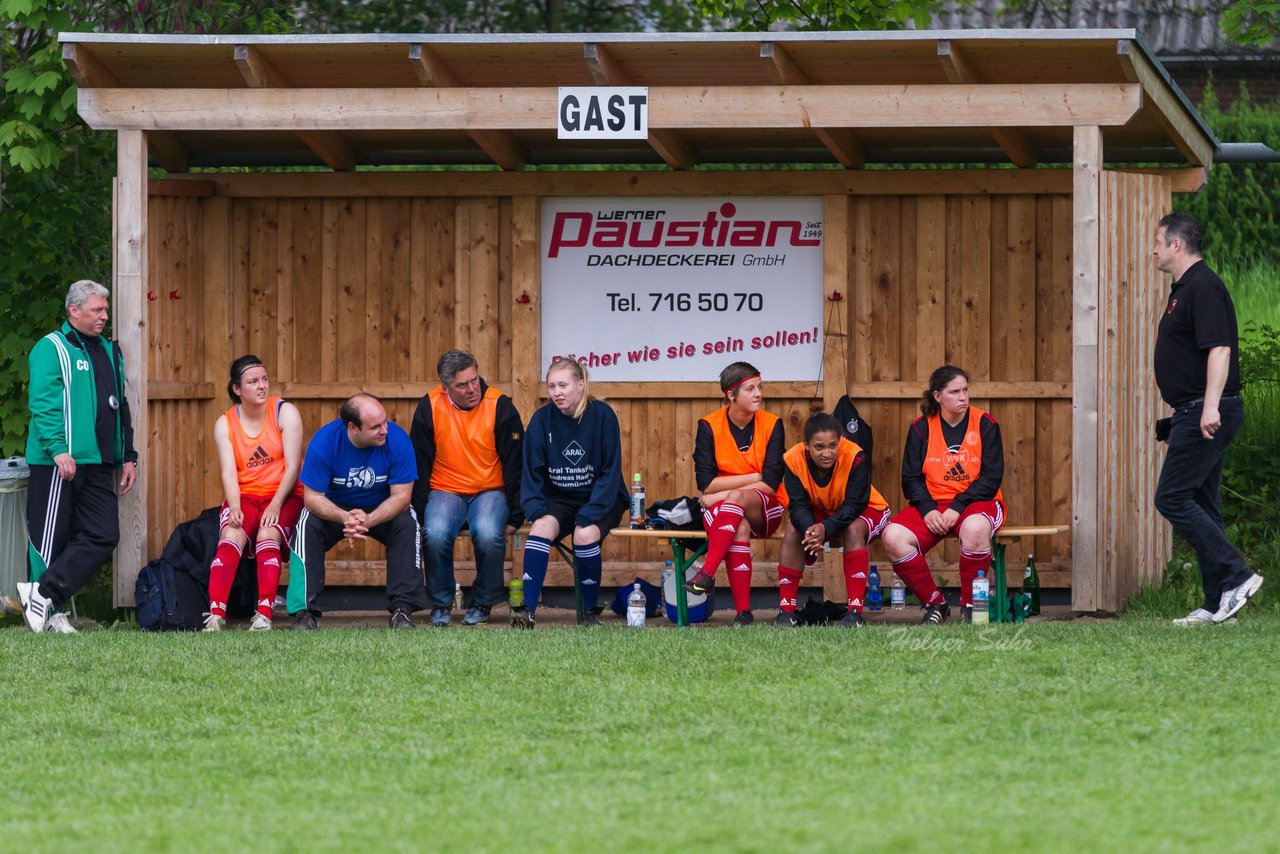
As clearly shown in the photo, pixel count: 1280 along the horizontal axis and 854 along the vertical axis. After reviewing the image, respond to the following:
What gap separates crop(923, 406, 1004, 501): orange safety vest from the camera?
8984 mm

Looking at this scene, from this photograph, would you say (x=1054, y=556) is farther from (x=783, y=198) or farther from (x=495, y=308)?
(x=495, y=308)

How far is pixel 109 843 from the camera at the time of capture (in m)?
4.58

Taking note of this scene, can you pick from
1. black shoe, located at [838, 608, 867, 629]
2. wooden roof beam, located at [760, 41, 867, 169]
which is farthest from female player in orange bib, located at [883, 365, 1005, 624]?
wooden roof beam, located at [760, 41, 867, 169]

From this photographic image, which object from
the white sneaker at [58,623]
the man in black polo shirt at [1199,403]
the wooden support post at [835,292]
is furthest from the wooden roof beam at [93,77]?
the man in black polo shirt at [1199,403]

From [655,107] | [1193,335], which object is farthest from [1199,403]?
[655,107]

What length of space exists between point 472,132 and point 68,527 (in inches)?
111

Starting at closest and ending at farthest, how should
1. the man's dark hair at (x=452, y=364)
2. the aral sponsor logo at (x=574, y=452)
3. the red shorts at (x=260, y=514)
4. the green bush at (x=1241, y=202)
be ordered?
the red shorts at (x=260, y=514), the aral sponsor logo at (x=574, y=452), the man's dark hair at (x=452, y=364), the green bush at (x=1241, y=202)

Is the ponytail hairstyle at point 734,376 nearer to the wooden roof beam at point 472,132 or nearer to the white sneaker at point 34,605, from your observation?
the wooden roof beam at point 472,132

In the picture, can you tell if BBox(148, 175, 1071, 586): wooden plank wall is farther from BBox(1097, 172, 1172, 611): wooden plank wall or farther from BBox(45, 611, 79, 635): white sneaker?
BBox(45, 611, 79, 635): white sneaker

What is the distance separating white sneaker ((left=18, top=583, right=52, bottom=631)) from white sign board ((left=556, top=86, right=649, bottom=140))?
130 inches

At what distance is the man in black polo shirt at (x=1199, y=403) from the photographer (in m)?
7.99

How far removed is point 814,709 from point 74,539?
4.30m

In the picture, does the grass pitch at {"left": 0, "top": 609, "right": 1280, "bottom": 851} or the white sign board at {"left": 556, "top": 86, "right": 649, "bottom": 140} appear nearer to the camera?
the grass pitch at {"left": 0, "top": 609, "right": 1280, "bottom": 851}

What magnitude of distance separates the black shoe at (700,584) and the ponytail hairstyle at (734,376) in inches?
35.1
